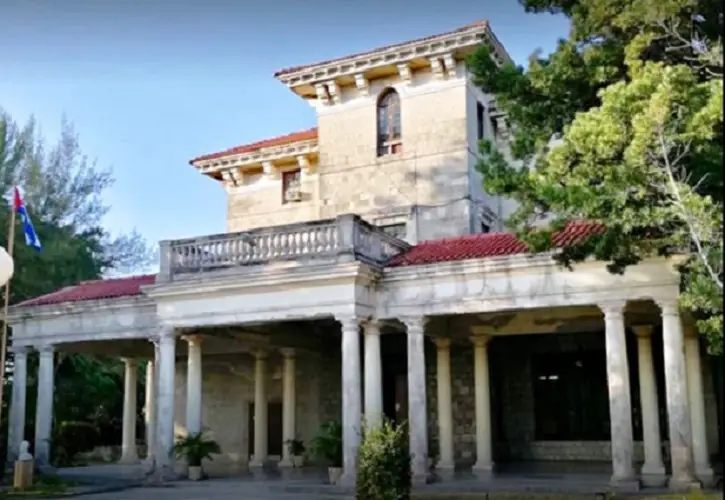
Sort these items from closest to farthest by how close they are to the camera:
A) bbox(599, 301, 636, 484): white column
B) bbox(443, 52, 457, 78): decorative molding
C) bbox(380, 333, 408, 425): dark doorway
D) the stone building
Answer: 1. bbox(599, 301, 636, 484): white column
2. the stone building
3. bbox(443, 52, 457, 78): decorative molding
4. bbox(380, 333, 408, 425): dark doorway

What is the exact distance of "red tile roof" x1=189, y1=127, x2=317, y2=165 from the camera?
84.7 ft

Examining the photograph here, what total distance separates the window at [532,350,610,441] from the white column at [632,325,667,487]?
4033 millimetres

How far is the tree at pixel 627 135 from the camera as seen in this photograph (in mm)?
10508

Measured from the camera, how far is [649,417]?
1670 centimetres

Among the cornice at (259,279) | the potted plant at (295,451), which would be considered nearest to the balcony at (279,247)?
the cornice at (259,279)

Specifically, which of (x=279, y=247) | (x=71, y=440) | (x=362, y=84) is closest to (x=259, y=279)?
(x=279, y=247)

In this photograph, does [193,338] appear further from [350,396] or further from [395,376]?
[395,376]

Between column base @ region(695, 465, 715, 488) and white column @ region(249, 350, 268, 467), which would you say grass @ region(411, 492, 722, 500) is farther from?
white column @ region(249, 350, 268, 467)

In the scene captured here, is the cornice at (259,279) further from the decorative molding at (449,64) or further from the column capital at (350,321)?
the decorative molding at (449,64)

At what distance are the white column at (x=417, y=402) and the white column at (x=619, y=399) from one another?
3.80 m

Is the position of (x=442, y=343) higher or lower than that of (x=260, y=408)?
higher

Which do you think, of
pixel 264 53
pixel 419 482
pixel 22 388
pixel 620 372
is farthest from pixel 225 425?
pixel 264 53

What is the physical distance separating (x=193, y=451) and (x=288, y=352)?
4.70 meters

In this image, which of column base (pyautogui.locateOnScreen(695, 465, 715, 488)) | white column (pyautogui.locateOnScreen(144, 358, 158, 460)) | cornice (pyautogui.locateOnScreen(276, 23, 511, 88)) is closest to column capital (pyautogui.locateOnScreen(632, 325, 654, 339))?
column base (pyautogui.locateOnScreen(695, 465, 715, 488))
